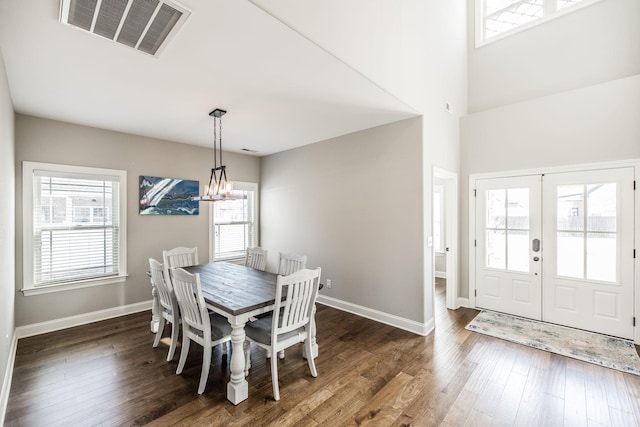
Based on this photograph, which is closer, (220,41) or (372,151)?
(220,41)

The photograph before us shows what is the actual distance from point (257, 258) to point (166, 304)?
1.44 meters

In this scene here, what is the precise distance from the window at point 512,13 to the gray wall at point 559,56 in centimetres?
10

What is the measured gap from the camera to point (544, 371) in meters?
2.67

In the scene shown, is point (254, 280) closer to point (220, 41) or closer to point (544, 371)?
point (220, 41)

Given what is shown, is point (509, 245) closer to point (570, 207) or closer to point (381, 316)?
point (570, 207)

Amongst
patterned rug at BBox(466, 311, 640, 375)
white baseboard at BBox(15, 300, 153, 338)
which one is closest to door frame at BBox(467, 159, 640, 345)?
patterned rug at BBox(466, 311, 640, 375)

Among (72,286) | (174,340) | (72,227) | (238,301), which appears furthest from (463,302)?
(72,227)

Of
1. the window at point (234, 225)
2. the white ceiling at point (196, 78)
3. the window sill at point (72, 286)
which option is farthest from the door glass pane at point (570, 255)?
the window sill at point (72, 286)

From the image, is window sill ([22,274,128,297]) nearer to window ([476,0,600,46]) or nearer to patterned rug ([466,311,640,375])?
patterned rug ([466,311,640,375])

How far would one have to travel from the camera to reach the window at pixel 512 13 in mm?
4002

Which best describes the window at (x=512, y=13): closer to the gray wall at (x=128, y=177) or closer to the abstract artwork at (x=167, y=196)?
the gray wall at (x=128, y=177)

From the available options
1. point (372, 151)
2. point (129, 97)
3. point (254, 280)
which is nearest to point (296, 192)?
point (372, 151)

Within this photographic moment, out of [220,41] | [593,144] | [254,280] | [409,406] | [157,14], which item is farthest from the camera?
[593,144]

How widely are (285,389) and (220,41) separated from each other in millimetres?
2766
